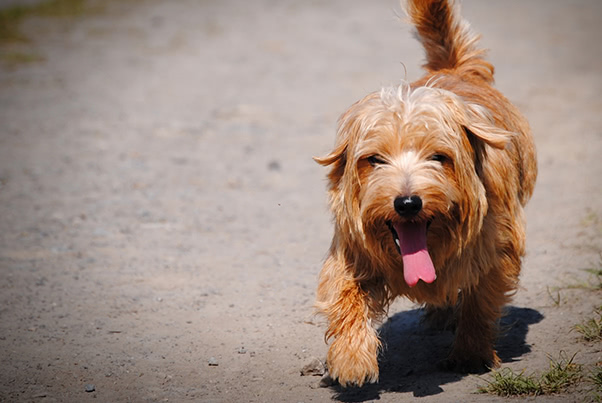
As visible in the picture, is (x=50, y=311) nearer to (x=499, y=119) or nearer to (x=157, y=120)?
(x=499, y=119)

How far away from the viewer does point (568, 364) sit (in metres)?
4.04

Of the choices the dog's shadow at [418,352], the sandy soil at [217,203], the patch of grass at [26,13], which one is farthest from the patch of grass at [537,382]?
the patch of grass at [26,13]

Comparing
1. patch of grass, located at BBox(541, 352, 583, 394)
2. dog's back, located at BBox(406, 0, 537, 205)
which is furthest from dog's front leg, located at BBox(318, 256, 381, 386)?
dog's back, located at BBox(406, 0, 537, 205)

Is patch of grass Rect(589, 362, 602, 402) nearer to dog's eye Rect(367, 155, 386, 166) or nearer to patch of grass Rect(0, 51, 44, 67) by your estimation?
dog's eye Rect(367, 155, 386, 166)

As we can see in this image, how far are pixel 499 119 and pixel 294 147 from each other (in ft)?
16.8

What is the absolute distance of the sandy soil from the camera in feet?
14.9

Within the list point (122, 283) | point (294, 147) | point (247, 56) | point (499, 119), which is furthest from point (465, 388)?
point (247, 56)

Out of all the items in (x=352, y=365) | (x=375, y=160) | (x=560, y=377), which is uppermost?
(x=375, y=160)

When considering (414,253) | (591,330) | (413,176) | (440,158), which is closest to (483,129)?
(440,158)

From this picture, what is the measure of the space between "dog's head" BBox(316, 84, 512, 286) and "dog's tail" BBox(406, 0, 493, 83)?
1.47 metres

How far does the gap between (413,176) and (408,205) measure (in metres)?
0.14

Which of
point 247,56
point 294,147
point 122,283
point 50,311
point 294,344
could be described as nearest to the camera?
point 294,344

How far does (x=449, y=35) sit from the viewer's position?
536 centimetres

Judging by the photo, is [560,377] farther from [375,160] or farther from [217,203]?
[217,203]
